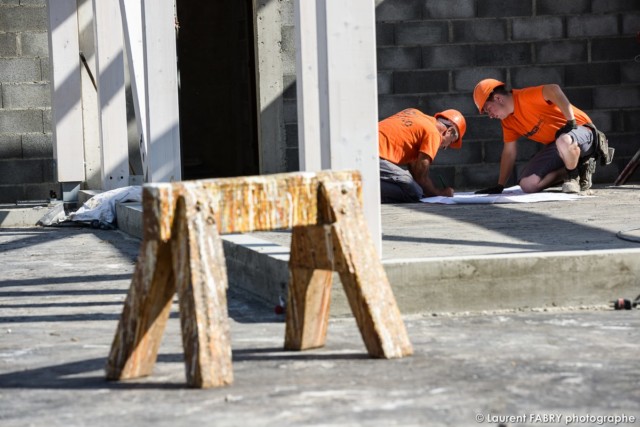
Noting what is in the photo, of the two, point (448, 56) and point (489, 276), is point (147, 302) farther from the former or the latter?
point (448, 56)

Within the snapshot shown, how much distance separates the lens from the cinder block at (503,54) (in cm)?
1298

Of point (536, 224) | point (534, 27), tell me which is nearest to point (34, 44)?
point (534, 27)

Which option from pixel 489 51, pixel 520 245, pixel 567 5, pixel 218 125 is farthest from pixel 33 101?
pixel 520 245

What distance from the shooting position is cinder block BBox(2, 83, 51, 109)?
1290 cm

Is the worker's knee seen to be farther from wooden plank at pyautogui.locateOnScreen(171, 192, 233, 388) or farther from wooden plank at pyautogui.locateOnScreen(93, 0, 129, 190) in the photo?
wooden plank at pyautogui.locateOnScreen(171, 192, 233, 388)

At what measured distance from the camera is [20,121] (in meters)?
13.0

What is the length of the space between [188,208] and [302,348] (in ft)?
3.15

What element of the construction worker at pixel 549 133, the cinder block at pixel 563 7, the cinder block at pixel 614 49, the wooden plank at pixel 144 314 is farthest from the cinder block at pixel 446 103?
the wooden plank at pixel 144 314

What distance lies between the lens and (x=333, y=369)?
15.1ft

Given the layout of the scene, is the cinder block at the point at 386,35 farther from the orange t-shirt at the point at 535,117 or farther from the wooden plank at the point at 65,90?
the wooden plank at the point at 65,90

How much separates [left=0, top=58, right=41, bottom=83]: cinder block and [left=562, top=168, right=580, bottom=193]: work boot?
228 inches

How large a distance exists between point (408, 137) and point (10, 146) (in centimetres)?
481

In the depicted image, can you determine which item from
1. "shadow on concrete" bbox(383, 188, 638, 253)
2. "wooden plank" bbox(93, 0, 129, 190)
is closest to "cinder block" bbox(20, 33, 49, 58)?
"wooden plank" bbox(93, 0, 129, 190)

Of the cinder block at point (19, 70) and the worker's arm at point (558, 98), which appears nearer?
the worker's arm at point (558, 98)
